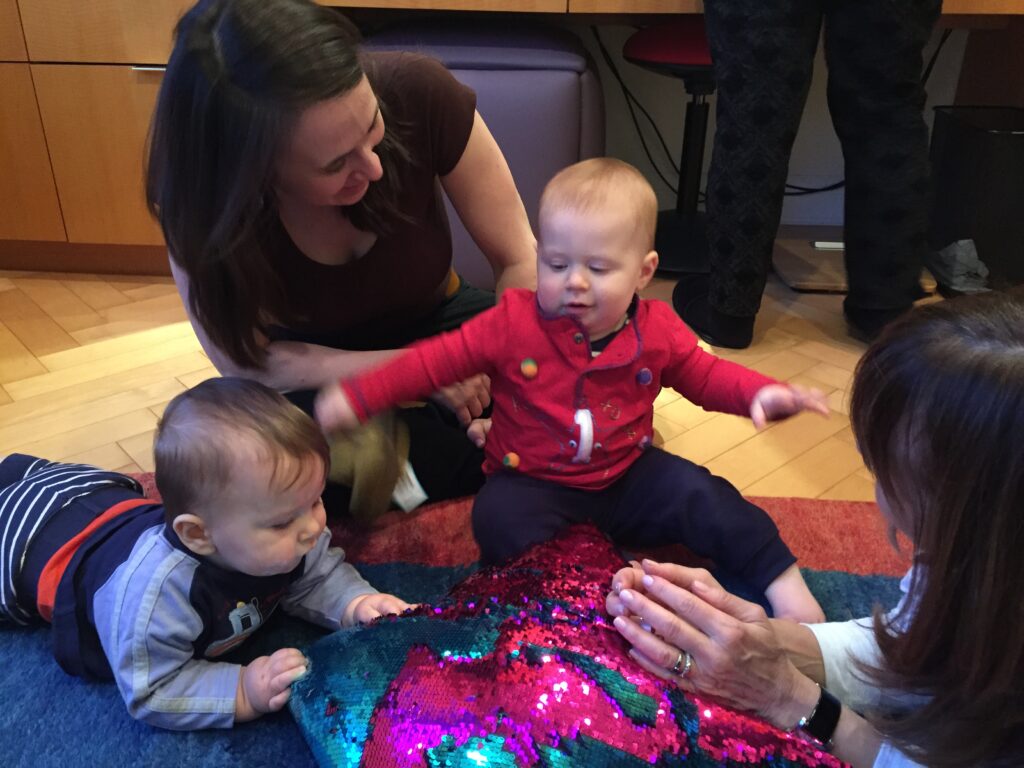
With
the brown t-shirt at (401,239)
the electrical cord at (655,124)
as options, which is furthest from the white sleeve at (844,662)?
the electrical cord at (655,124)

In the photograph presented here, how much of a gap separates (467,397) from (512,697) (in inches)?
19.7

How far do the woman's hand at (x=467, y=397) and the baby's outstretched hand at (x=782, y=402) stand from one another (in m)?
0.35

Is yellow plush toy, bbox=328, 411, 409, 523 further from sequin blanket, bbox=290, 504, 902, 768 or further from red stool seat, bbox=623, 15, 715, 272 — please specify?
red stool seat, bbox=623, 15, 715, 272

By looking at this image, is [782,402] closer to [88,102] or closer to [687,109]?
[687,109]

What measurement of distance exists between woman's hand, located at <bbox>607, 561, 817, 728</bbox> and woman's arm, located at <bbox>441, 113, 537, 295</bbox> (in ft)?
1.86

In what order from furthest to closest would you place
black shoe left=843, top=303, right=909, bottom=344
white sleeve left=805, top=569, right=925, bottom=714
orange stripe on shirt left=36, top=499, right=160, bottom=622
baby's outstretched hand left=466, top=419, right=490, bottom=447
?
1. black shoe left=843, top=303, right=909, bottom=344
2. baby's outstretched hand left=466, top=419, right=490, bottom=447
3. orange stripe on shirt left=36, top=499, right=160, bottom=622
4. white sleeve left=805, top=569, right=925, bottom=714

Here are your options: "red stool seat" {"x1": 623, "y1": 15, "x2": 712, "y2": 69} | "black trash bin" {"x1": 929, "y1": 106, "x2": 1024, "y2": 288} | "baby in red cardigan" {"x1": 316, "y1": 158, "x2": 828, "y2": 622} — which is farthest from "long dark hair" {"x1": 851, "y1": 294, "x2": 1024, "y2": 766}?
"black trash bin" {"x1": 929, "y1": 106, "x2": 1024, "y2": 288}

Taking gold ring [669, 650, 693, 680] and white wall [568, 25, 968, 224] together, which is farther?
white wall [568, 25, 968, 224]

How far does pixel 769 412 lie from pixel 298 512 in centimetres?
49

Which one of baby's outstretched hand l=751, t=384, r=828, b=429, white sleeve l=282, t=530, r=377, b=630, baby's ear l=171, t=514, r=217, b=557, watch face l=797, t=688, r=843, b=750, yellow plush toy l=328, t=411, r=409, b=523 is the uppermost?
baby's outstretched hand l=751, t=384, r=828, b=429

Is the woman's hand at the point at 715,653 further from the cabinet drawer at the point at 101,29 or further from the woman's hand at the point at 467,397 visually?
the cabinet drawer at the point at 101,29

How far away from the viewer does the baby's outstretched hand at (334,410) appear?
0.89 meters

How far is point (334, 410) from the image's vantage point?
891mm

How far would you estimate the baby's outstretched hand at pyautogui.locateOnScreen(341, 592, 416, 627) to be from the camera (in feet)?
A: 2.87
